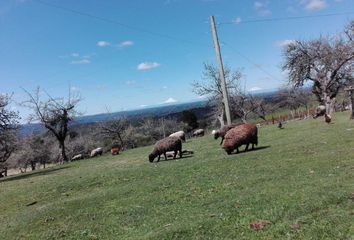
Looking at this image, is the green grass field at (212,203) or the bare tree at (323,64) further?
the bare tree at (323,64)

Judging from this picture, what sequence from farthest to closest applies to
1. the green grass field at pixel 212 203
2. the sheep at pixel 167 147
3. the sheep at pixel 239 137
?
1. the sheep at pixel 167 147
2. the sheep at pixel 239 137
3. the green grass field at pixel 212 203

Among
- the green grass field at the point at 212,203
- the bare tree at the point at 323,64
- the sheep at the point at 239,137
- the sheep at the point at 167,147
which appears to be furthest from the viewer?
the bare tree at the point at 323,64

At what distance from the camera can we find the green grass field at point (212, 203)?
8141 millimetres

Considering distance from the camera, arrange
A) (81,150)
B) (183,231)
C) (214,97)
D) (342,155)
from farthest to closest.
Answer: (81,150), (214,97), (342,155), (183,231)

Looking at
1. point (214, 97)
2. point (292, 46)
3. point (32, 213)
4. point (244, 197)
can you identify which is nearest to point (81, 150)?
point (214, 97)

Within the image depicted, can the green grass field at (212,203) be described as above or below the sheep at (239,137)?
below

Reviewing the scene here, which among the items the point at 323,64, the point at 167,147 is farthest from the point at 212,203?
the point at 323,64

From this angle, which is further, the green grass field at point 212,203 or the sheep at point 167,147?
the sheep at point 167,147

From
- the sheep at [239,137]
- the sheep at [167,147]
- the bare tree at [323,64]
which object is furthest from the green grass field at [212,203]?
the bare tree at [323,64]

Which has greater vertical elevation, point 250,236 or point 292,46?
point 292,46

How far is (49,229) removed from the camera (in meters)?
10.9

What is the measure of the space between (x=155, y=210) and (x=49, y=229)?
2997 mm

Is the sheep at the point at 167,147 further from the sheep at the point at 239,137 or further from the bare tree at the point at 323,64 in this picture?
the bare tree at the point at 323,64

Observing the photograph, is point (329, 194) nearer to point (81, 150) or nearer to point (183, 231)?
point (183, 231)
